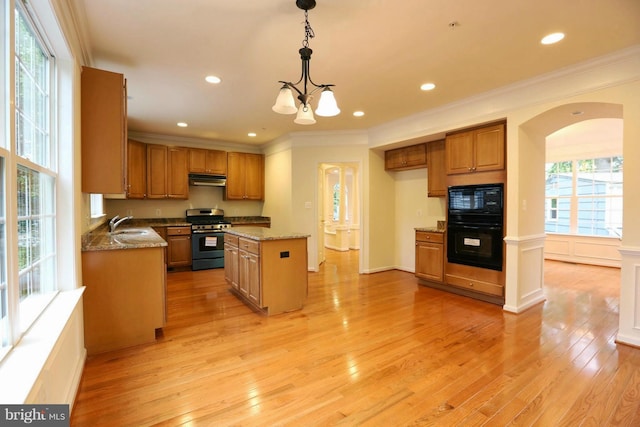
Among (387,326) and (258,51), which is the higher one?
(258,51)

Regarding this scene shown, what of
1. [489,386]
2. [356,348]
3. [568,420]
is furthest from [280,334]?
[568,420]

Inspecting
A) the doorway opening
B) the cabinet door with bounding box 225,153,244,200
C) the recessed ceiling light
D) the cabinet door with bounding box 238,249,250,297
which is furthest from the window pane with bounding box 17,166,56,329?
the doorway opening

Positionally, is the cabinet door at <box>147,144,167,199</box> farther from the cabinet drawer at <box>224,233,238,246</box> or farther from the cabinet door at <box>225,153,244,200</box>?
the cabinet drawer at <box>224,233,238,246</box>

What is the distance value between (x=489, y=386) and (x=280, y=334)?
177 cm

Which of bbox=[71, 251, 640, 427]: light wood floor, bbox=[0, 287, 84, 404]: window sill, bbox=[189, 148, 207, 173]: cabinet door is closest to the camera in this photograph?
bbox=[0, 287, 84, 404]: window sill

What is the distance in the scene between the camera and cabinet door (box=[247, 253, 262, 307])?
3385 mm

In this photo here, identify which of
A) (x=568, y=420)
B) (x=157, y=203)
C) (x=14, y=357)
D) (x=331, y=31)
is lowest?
(x=568, y=420)

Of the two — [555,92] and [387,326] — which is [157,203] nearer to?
[387,326]

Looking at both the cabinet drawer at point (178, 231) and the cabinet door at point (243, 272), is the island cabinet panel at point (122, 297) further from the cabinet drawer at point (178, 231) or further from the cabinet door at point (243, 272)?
the cabinet drawer at point (178, 231)

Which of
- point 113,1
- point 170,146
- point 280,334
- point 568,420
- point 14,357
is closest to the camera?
point 14,357

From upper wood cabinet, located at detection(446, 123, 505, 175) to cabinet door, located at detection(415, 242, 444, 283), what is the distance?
115cm

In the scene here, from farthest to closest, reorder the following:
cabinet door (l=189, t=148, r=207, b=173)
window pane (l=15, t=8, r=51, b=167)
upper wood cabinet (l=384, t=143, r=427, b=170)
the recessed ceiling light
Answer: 1. cabinet door (l=189, t=148, r=207, b=173)
2. upper wood cabinet (l=384, t=143, r=427, b=170)
3. the recessed ceiling light
4. window pane (l=15, t=8, r=51, b=167)

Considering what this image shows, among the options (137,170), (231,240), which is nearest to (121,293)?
(231,240)

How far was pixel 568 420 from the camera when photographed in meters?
1.76
